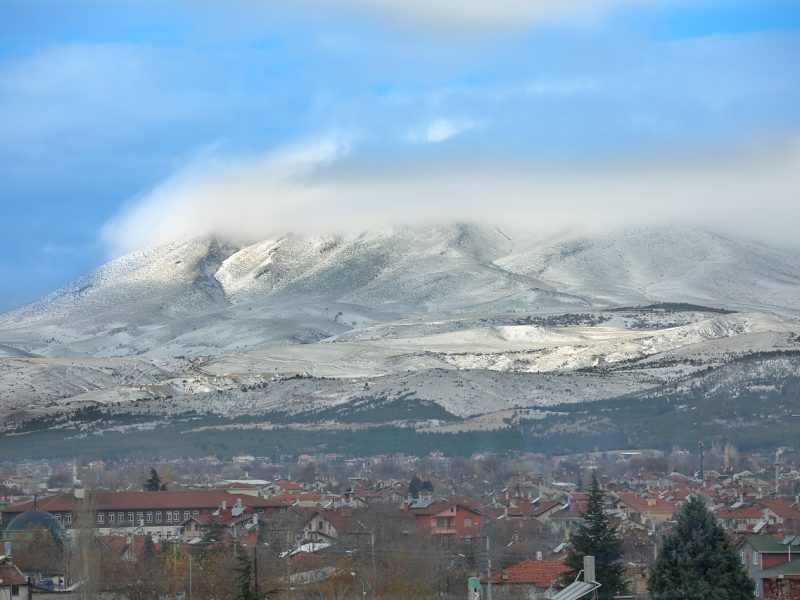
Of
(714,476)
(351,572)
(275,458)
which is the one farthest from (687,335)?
(351,572)

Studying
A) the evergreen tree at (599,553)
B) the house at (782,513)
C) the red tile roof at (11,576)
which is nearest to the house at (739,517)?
the house at (782,513)

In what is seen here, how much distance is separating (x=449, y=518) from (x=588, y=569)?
1131 inches

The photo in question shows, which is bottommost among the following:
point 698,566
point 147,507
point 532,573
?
point 532,573

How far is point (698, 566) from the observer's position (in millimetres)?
40594

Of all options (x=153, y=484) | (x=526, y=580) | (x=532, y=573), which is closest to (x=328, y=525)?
(x=532, y=573)

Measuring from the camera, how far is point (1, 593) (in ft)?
181

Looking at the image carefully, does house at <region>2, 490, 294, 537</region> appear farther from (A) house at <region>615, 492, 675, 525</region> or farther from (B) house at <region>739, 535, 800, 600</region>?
(B) house at <region>739, 535, 800, 600</region>

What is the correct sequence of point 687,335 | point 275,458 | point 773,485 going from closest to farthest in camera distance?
point 773,485, point 275,458, point 687,335

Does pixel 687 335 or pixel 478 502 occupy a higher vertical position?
pixel 687 335

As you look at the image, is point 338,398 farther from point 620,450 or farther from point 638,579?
point 638,579

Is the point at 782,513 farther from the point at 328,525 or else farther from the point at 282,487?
the point at 282,487

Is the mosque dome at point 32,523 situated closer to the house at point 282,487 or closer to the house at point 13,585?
the house at point 13,585

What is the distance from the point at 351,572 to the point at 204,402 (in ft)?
362

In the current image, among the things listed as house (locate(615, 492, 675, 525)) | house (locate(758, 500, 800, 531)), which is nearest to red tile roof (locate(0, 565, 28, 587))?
house (locate(758, 500, 800, 531))
